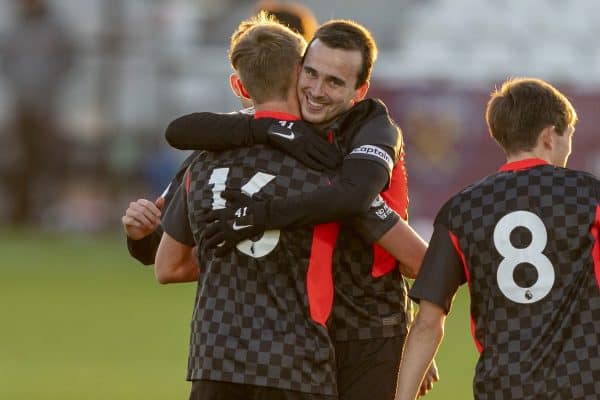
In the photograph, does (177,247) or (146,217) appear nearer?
(177,247)

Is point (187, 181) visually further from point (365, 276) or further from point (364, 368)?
point (364, 368)

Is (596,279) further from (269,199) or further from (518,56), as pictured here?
(518,56)

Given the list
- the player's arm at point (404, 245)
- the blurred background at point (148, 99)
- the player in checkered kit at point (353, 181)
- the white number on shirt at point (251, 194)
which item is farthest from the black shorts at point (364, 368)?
the blurred background at point (148, 99)

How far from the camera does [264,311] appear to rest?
193 inches

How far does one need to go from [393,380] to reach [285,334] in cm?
50

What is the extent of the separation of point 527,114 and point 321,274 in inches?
30.0

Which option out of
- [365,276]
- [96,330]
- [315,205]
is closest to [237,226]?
[315,205]

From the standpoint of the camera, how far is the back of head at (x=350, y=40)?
508 centimetres

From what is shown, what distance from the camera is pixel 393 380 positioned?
521 centimetres

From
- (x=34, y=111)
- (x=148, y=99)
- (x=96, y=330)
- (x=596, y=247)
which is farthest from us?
(x=148, y=99)

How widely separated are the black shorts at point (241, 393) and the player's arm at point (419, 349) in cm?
22

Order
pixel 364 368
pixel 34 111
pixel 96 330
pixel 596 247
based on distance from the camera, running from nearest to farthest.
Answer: pixel 596 247 < pixel 364 368 < pixel 96 330 < pixel 34 111

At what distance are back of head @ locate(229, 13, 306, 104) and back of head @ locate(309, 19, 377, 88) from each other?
94mm

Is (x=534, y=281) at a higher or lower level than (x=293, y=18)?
lower
